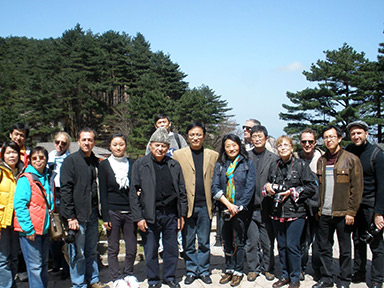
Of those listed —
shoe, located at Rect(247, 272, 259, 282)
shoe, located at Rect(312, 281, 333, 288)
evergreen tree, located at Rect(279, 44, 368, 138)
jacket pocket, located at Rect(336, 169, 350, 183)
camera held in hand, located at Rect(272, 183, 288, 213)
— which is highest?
evergreen tree, located at Rect(279, 44, 368, 138)

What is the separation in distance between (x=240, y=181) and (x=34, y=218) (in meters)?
2.33

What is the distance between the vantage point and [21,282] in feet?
12.3

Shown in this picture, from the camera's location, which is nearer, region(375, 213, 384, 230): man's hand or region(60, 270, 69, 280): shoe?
region(375, 213, 384, 230): man's hand

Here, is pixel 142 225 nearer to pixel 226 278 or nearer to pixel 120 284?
pixel 120 284

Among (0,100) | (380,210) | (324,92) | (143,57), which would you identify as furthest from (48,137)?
(380,210)

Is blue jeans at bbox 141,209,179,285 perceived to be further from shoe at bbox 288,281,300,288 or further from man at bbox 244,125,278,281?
shoe at bbox 288,281,300,288

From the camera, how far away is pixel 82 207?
3.37 m

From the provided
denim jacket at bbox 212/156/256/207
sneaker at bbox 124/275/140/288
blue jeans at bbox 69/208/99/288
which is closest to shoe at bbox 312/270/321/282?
denim jacket at bbox 212/156/256/207

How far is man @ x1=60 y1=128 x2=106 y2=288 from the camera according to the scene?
3328mm

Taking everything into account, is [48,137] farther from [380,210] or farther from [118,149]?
[380,210]

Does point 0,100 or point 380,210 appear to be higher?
point 0,100

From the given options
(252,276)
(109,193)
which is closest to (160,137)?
(109,193)

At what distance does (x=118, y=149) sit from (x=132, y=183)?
1.47ft

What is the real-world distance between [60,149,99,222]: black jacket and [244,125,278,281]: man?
200cm
